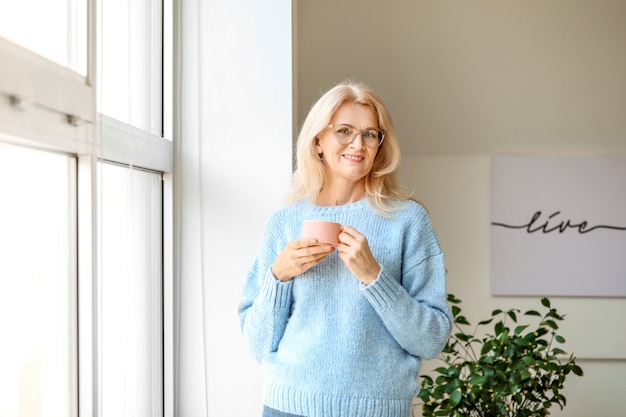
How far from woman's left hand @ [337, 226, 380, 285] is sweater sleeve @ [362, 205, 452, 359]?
0.06 feet

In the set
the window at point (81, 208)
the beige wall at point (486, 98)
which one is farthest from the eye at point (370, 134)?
the beige wall at point (486, 98)

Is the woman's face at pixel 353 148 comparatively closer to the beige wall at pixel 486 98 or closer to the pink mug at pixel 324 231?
the pink mug at pixel 324 231

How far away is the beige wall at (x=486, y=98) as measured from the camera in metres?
3.42

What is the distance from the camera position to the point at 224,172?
91.8 inches

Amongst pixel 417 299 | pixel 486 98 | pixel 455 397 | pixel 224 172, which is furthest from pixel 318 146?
pixel 486 98

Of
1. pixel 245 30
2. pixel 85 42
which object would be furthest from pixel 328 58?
pixel 85 42

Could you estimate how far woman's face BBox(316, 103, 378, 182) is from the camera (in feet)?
5.80

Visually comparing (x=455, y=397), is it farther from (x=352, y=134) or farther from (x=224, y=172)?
(x=352, y=134)

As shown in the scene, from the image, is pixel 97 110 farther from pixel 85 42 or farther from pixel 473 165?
pixel 473 165

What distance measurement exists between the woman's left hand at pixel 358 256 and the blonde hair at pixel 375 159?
0.51 feet

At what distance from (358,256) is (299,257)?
0.41 feet

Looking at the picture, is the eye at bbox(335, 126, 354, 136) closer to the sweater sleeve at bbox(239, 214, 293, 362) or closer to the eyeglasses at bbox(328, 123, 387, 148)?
the eyeglasses at bbox(328, 123, 387, 148)

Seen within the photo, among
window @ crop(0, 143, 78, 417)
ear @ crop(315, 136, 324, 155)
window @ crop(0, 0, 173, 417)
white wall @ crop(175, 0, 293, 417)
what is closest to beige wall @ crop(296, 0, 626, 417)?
white wall @ crop(175, 0, 293, 417)

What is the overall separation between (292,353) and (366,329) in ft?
0.54
